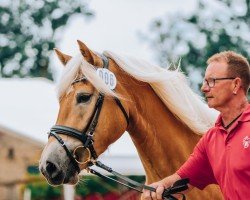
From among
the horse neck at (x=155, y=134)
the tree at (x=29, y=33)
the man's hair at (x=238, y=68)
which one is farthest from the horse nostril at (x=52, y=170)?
the tree at (x=29, y=33)

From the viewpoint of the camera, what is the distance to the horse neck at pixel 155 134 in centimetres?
465

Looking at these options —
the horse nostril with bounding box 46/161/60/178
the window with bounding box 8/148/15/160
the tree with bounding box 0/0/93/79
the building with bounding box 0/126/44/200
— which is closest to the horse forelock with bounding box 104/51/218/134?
the horse nostril with bounding box 46/161/60/178

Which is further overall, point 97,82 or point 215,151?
point 97,82

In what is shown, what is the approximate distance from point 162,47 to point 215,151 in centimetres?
3577

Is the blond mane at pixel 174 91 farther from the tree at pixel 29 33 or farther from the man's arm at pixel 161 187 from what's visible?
the tree at pixel 29 33

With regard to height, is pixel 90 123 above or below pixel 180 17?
above

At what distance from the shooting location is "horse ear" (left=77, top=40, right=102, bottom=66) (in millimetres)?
4547

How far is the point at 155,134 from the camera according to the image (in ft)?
15.4

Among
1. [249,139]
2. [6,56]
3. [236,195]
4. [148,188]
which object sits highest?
[249,139]

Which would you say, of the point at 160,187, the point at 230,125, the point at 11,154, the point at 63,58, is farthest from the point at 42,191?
the point at 230,125

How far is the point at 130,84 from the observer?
476 cm

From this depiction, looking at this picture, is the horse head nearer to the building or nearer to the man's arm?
the man's arm

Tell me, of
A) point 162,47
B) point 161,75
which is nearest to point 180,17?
point 162,47

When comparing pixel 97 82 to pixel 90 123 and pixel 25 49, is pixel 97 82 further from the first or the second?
pixel 25 49
